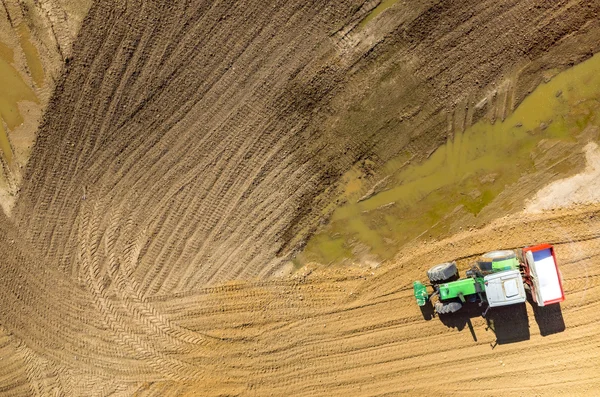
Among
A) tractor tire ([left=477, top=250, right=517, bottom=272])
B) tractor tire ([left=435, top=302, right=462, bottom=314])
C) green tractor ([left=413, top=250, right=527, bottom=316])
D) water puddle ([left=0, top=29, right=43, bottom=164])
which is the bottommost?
tractor tire ([left=435, top=302, right=462, bottom=314])

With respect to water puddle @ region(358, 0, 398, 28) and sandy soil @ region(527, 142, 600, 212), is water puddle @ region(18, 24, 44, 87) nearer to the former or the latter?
water puddle @ region(358, 0, 398, 28)

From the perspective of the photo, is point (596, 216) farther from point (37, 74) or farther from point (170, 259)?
point (37, 74)

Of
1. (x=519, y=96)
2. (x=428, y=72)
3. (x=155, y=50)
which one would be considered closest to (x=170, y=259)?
(x=155, y=50)

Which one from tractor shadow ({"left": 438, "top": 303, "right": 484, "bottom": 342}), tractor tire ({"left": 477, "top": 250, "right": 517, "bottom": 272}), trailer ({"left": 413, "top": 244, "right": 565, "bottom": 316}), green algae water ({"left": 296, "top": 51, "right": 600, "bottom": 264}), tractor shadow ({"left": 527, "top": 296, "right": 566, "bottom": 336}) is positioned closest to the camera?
trailer ({"left": 413, "top": 244, "right": 565, "bottom": 316})

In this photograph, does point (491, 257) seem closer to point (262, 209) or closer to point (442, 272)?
point (442, 272)

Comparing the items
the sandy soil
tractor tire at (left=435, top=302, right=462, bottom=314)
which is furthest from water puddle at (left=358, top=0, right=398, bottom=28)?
tractor tire at (left=435, top=302, right=462, bottom=314)

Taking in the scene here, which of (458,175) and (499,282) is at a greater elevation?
(458,175)

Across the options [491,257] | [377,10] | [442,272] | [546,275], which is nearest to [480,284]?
[491,257]
